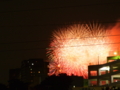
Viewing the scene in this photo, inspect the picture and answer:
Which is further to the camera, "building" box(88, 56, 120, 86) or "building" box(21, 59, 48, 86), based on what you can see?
"building" box(21, 59, 48, 86)

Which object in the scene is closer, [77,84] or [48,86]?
[48,86]

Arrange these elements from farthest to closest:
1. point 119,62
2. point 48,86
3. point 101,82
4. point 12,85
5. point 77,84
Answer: point 77,84, point 101,82, point 119,62, point 48,86, point 12,85

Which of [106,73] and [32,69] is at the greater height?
[32,69]

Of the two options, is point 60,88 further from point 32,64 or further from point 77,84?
point 32,64

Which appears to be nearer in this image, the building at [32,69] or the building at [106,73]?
the building at [106,73]

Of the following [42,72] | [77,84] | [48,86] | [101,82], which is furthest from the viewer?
[42,72]

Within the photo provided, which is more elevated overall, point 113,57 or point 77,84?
point 113,57

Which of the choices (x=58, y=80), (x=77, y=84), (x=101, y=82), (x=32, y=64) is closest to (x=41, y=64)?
(x=32, y=64)

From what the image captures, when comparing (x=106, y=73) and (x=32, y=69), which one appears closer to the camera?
(x=106, y=73)
